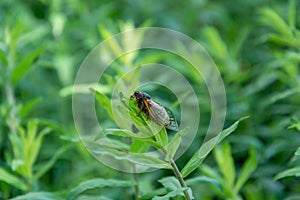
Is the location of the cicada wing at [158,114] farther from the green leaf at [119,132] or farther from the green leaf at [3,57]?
the green leaf at [3,57]

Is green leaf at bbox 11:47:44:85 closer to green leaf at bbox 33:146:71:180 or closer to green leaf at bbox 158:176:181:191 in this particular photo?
green leaf at bbox 33:146:71:180

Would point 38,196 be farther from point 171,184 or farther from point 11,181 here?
point 171,184

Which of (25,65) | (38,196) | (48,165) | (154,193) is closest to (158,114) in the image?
(154,193)

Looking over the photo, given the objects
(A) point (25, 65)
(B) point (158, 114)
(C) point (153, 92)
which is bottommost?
(B) point (158, 114)

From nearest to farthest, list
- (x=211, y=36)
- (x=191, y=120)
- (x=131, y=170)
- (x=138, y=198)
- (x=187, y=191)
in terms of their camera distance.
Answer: (x=187, y=191)
(x=138, y=198)
(x=131, y=170)
(x=191, y=120)
(x=211, y=36)

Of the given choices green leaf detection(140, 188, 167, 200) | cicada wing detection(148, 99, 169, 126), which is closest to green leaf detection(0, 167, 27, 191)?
green leaf detection(140, 188, 167, 200)

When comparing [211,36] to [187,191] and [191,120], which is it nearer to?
[191,120]

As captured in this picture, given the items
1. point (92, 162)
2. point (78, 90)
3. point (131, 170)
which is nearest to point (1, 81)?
point (78, 90)
